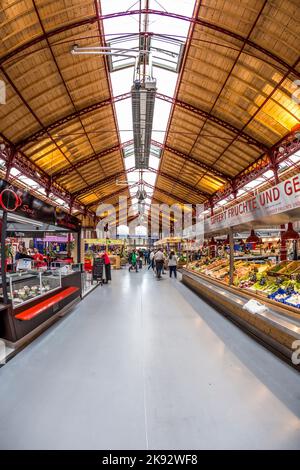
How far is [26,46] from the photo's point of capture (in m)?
7.02

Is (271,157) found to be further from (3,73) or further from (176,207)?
(176,207)

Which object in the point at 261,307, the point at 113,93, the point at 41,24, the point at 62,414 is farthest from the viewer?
the point at 113,93

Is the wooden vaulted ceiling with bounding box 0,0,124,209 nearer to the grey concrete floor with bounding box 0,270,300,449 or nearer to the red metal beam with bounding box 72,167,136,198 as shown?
the red metal beam with bounding box 72,167,136,198

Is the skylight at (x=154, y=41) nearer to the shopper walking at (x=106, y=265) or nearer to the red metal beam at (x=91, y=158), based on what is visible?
the red metal beam at (x=91, y=158)

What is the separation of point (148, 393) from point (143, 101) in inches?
317

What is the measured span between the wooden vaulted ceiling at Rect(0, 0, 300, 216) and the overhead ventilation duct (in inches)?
60.6

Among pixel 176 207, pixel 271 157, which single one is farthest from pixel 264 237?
pixel 176 207

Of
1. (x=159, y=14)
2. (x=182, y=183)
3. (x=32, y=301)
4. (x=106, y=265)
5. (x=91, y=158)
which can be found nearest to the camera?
(x=32, y=301)

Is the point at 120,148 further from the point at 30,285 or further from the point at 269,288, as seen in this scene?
the point at 269,288

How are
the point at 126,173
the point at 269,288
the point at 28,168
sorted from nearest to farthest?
the point at 269,288 < the point at 28,168 < the point at 126,173

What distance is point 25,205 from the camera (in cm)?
359

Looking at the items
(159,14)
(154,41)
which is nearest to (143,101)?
(154,41)

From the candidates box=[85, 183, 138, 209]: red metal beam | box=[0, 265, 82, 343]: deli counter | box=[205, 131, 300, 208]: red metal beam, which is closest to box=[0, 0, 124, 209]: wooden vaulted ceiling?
box=[0, 265, 82, 343]: deli counter
